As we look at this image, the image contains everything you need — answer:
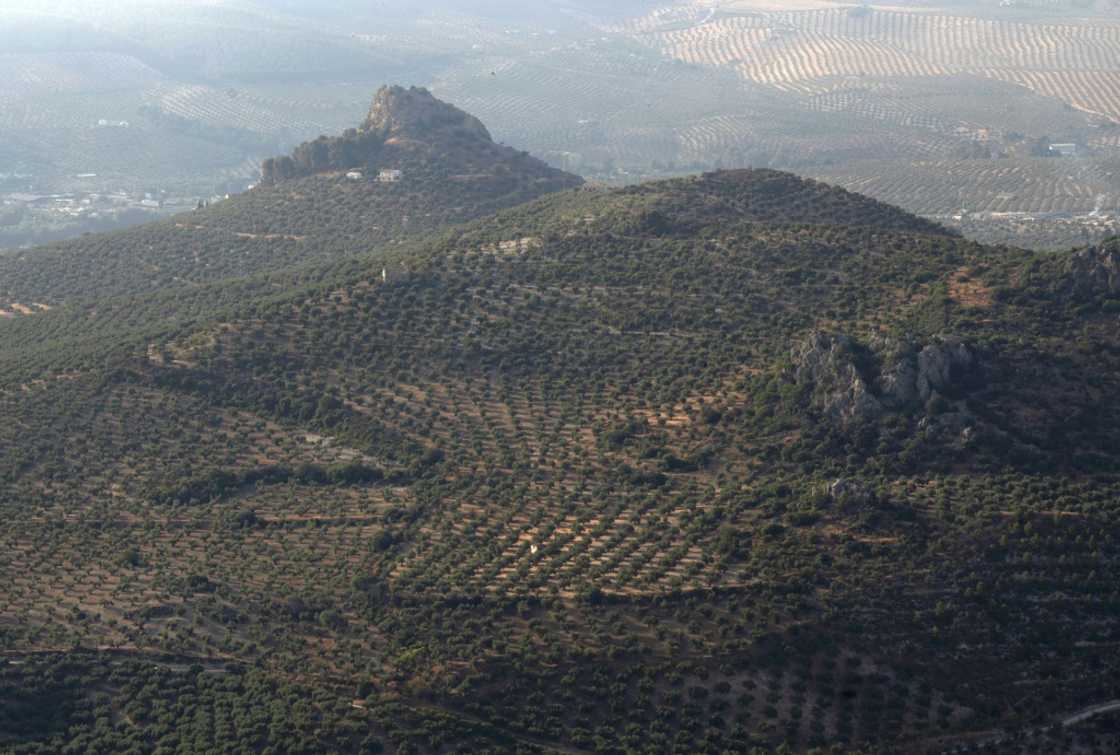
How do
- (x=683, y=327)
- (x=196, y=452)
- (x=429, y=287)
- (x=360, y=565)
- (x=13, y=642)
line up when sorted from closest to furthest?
(x=13, y=642) < (x=360, y=565) < (x=196, y=452) < (x=683, y=327) < (x=429, y=287)

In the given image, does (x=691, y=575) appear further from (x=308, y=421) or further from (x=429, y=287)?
(x=429, y=287)

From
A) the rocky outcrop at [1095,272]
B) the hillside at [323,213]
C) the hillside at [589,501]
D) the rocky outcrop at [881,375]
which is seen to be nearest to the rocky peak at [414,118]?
the hillside at [323,213]

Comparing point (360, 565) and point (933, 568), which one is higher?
point (933, 568)

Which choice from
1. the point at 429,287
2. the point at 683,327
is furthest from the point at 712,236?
the point at 429,287

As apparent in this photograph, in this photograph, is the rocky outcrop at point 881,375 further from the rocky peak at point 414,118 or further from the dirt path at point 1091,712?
the rocky peak at point 414,118

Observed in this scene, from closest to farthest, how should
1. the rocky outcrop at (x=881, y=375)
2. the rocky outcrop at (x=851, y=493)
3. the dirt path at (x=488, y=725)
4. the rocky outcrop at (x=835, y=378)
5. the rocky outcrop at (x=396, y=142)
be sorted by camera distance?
the dirt path at (x=488, y=725), the rocky outcrop at (x=851, y=493), the rocky outcrop at (x=881, y=375), the rocky outcrop at (x=835, y=378), the rocky outcrop at (x=396, y=142)

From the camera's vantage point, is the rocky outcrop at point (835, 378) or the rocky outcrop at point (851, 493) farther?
the rocky outcrop at point (835, 378)
